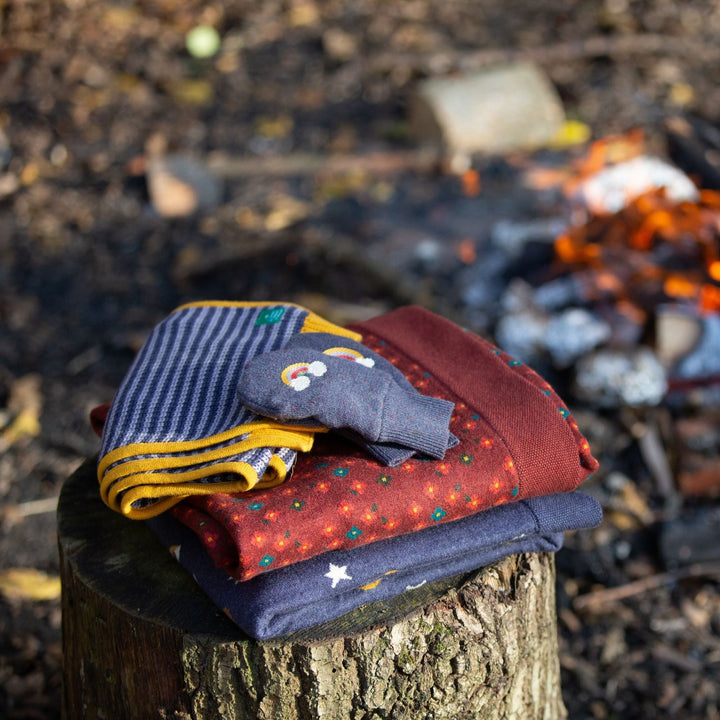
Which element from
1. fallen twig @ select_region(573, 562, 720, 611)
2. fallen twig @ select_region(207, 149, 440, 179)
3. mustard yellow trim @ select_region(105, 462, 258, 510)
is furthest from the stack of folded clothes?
fallen twig @ select_region(207, 149, 440, 179)

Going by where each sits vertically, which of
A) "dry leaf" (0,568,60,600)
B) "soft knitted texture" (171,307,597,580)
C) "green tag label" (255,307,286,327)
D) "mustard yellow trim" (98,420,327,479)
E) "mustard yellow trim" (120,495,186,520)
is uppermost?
"mustard yellow trim" (98,420,327,479)

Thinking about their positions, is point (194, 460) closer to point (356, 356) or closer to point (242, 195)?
point (356, 356)

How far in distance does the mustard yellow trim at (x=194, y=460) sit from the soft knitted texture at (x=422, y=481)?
0.27 ft

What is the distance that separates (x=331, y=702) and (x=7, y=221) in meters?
4.37

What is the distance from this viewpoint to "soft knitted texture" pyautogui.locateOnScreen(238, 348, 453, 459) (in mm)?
1654

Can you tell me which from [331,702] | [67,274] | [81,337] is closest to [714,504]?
[331,702]

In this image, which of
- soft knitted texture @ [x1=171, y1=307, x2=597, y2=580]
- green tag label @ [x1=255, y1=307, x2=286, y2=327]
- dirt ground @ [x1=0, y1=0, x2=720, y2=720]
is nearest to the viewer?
soft knitted texture @ [x1=171, y1=307, x2=597, y2=580]

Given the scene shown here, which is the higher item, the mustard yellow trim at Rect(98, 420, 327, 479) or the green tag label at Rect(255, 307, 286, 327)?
the mustard yellow trim at Rect(98, 420, 327, 479)

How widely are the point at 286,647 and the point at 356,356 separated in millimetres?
646

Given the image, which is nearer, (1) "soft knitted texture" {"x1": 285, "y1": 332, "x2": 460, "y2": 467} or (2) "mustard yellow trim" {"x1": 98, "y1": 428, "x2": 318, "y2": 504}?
(2) "mustard yellow trim" {"x1": 98, "y1": 428, "x2": 318, "y2": 504}

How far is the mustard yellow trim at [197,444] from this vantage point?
5.49 feet

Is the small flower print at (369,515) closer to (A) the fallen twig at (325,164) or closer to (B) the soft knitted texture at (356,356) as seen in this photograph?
(B) the soft knitted texture at (356,356)

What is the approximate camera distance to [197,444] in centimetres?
169

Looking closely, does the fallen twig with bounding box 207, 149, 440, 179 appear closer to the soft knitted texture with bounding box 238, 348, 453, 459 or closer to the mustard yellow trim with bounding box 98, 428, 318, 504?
Result: the soft knitted texture with bounding box 238, 348, 453, 459
